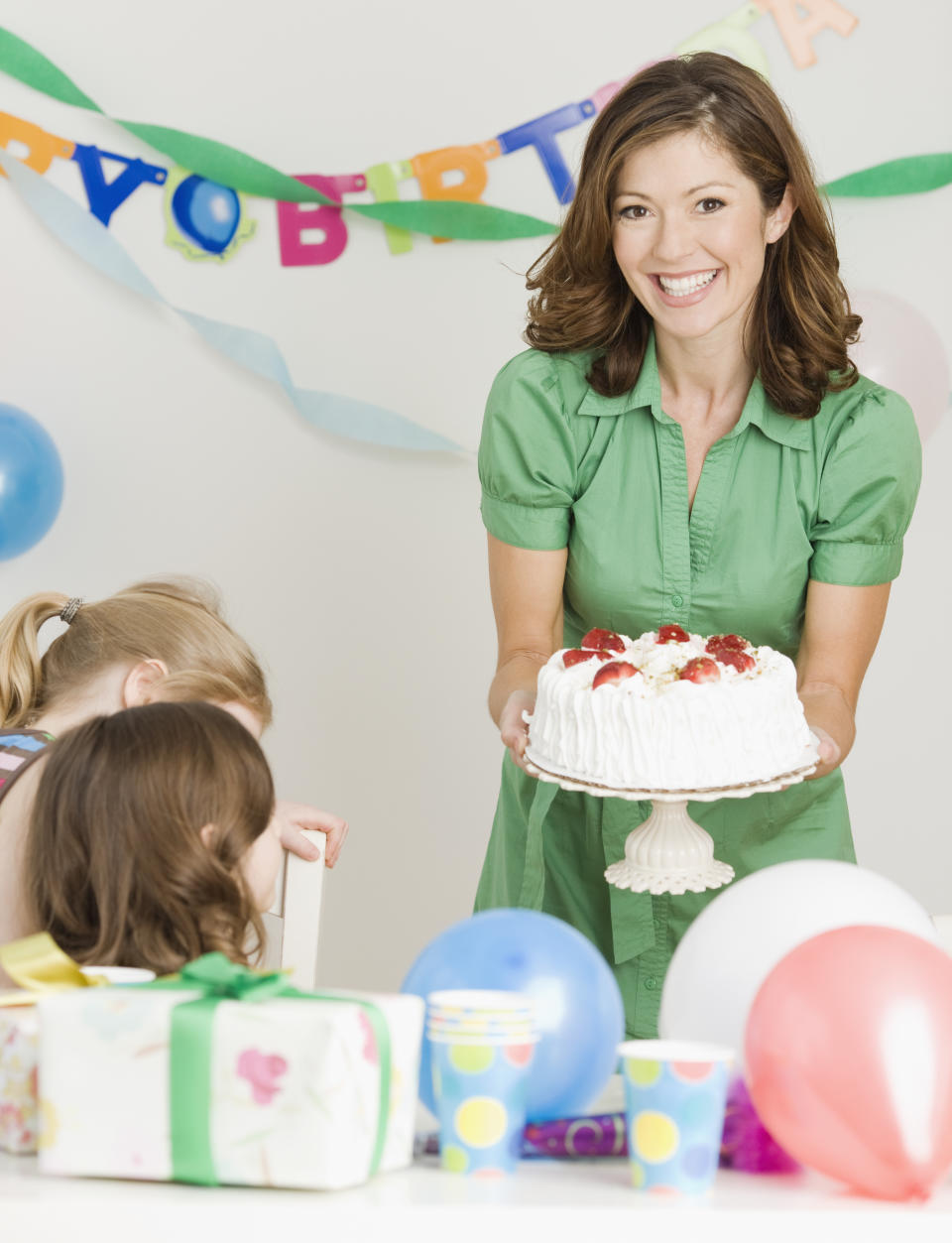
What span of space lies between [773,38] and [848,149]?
31cm

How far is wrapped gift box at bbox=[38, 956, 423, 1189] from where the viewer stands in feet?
2.82

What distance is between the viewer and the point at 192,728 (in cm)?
124

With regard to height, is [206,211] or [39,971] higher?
[206,211]

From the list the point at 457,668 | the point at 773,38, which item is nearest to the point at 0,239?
the point at 457,668

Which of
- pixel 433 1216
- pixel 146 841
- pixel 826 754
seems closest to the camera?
pixel 433 1216

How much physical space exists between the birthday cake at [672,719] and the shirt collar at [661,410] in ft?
1.12

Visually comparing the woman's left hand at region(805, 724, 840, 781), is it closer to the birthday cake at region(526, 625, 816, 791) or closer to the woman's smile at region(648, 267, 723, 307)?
the birthday cake at region(526, 625, 816, 791)

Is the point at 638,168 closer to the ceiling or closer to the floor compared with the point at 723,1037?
closer to the ceiling

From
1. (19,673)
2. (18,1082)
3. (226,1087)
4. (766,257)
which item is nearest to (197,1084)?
(226,1087)

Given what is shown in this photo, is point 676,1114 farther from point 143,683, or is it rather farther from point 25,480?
point 25,480

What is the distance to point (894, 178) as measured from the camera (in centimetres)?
328

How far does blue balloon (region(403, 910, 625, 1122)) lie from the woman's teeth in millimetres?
1007

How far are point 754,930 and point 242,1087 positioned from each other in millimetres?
369

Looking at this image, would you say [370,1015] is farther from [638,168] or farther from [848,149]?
[848,149]
